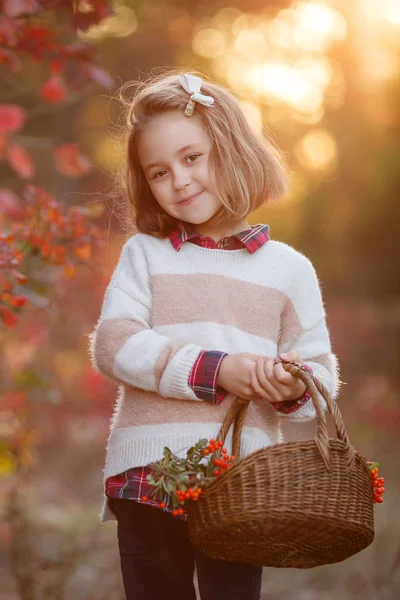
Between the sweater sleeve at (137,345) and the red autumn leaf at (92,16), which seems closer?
the sweater sleeve at (137,345)

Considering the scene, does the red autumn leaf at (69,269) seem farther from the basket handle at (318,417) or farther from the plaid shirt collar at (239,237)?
the basket handle at (318,417)

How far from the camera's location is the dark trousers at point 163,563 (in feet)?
6.78

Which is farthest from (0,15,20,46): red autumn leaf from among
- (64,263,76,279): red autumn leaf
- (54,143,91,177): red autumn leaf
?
(54,143,91,177): red autumn leaf

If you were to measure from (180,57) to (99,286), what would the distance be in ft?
7.93

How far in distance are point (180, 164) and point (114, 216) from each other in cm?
419

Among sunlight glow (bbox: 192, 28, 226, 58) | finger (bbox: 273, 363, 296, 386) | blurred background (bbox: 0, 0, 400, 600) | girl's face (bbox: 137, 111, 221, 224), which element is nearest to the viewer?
finger (bbox: 273, 363, 296, 386)

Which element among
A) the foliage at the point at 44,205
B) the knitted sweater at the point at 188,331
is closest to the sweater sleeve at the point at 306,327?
the knitted sweater at the point at 188,331

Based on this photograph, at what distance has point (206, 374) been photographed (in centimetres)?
202

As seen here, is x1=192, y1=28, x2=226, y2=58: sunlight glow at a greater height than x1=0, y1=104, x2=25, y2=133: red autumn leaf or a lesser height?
greater

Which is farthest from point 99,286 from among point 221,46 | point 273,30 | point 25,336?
point 273,30

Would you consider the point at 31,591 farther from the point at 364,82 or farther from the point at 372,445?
the point at 364,82

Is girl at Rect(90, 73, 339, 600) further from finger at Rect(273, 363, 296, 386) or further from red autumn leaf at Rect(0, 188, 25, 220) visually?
red autumn leaf at Rect(0, 188, 25, 220)

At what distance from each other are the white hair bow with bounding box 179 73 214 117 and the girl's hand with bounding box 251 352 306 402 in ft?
2.42

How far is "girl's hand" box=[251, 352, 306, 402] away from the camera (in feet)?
6.34
